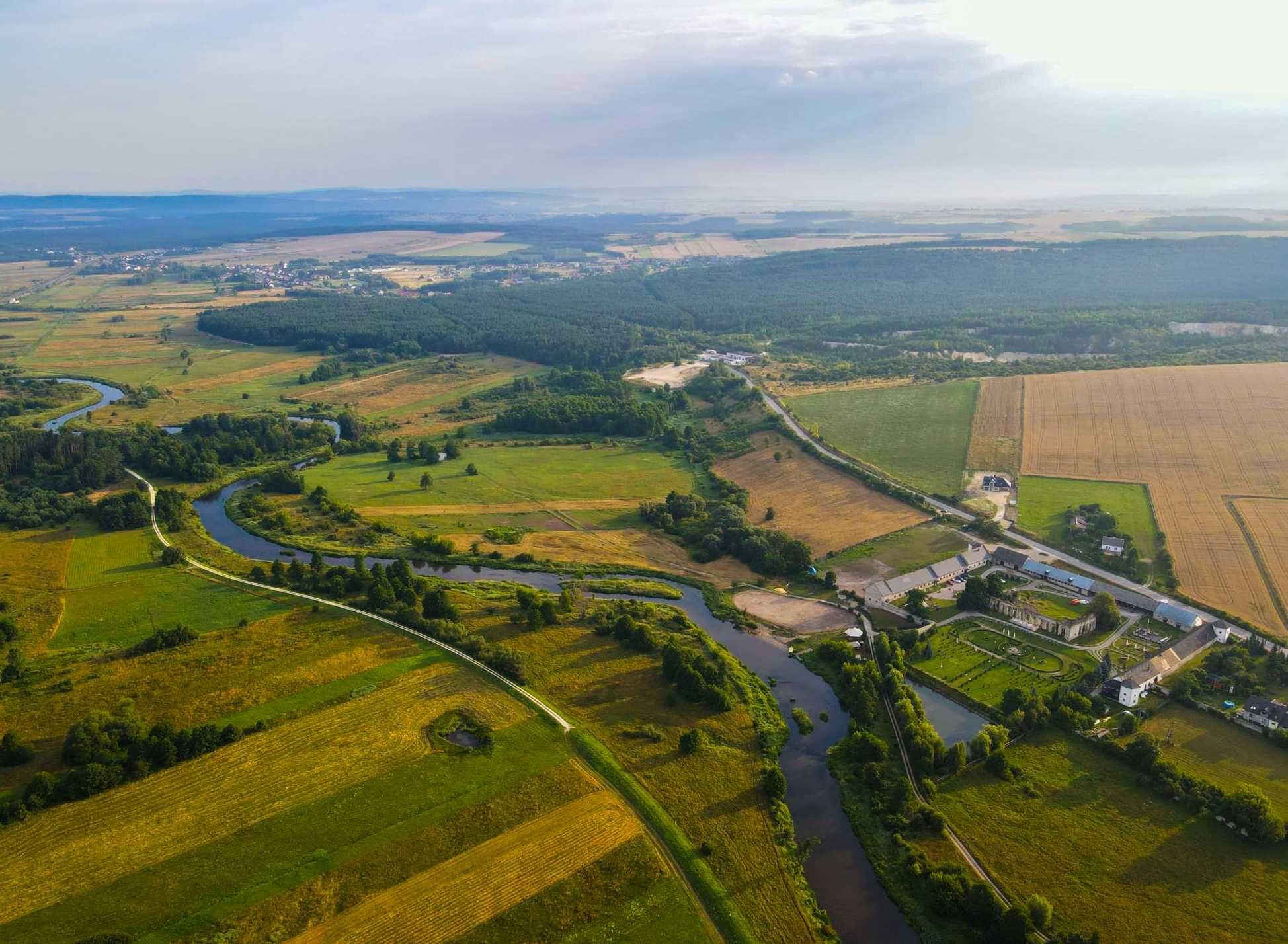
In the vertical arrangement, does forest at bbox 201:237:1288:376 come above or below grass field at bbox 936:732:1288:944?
above

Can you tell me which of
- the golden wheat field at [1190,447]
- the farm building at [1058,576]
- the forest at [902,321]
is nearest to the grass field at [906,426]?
the golden wheat field at [1190,447]

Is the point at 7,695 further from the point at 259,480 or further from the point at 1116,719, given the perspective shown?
the point at 1116,719

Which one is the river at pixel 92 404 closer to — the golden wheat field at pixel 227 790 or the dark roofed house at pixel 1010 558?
the golden wheat field at pixel 227 790

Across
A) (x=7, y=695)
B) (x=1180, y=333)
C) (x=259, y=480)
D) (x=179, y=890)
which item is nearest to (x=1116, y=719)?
(x=179, y=890)

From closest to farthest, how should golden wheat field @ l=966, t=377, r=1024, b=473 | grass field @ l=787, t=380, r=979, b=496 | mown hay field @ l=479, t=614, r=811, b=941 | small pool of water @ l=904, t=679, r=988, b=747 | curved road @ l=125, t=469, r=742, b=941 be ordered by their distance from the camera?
1. curved road @ l=125, t=469, r=742, b=941
2. mown hay field @ l=479, t=614, r=811, b=941
3. small pool of water @ l=904, t=679, r=988, b=747
4. grass field @ l=787, t=380, r=979, b=496
5. golden wheat field @ l=966, t=377, r=1024, b=473

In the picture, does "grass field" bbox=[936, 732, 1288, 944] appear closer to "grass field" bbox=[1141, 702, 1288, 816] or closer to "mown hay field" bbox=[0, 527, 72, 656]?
"grass field" bbox=[1141, 702, 1288, 816]

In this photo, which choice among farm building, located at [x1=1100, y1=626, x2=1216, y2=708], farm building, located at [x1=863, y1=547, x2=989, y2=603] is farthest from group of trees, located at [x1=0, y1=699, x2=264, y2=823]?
farm building, located at [x1=1100, y1=626, x2=1216, y2=708]

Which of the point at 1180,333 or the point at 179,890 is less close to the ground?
the point at 1180,333
